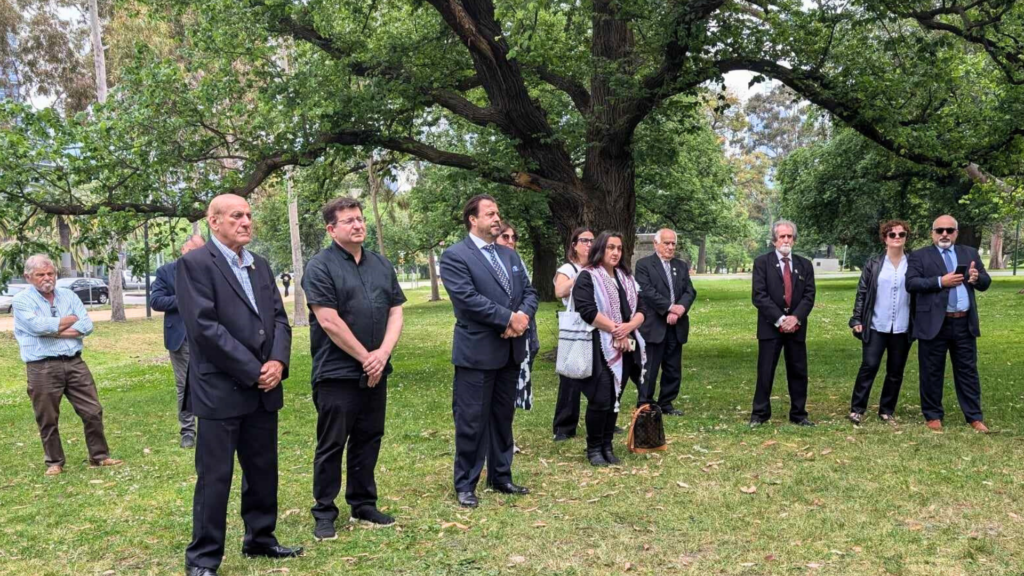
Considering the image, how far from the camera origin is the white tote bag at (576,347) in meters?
6.63

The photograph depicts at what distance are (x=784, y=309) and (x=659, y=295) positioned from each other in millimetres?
1391

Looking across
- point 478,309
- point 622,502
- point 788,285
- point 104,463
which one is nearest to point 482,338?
point 478,309

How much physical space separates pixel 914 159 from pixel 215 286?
10.8 metres

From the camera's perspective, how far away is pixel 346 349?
5.17 metres

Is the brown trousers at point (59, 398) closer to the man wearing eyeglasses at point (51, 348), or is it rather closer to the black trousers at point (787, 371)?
the man wearing eyeglasses at point (51, 348)

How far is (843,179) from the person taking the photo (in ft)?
Answer: 98.8

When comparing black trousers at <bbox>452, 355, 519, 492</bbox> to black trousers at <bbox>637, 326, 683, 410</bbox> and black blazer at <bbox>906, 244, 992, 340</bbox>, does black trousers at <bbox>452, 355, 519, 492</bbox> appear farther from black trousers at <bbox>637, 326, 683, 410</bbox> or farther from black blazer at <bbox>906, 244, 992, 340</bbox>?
black blazer at <bbox>906, 244, 992, 340</bbox>

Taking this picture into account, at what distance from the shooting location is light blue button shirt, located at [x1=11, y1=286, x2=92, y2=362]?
729 centimetres

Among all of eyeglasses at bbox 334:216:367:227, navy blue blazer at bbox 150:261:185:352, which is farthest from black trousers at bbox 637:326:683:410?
navy blue blazer at bbox 150:261:185:352

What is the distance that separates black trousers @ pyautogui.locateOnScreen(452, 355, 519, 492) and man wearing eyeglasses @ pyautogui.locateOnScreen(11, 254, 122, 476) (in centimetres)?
368

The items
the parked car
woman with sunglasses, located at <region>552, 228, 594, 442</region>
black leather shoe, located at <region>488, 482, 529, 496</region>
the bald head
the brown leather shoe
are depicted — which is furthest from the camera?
the parked car

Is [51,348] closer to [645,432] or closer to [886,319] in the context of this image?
[645,432]

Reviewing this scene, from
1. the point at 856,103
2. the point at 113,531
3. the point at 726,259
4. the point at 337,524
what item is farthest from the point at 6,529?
the point at 726,259

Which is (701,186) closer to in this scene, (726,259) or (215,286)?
(215,286)
